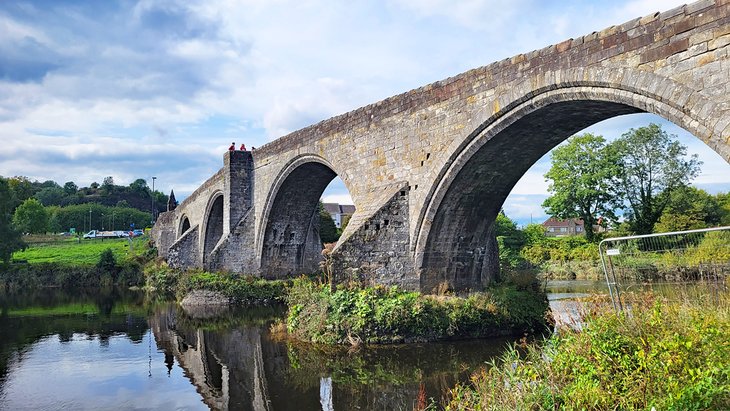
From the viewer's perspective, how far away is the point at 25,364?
9789 mm

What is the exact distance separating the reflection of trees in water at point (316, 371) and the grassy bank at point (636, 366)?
4.92 feet

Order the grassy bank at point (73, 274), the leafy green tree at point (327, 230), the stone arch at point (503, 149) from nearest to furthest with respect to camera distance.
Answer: the stone arch at point (503, 149) < the grassy bank at point (73, 274) < the leafy green tree at point (327, 230)

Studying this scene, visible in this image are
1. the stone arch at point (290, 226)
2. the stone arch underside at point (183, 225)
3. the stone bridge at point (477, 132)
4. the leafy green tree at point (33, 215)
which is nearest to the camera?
the stone bridge at point (477, 132)

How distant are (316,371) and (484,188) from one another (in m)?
5.15

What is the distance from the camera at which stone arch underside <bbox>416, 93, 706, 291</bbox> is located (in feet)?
29.8

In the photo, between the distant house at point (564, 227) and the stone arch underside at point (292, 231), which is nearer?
the stone arch underside at point (292, 231)

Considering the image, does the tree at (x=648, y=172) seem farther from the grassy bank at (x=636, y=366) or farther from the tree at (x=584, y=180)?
the grassy bank at (x=636, y=366)

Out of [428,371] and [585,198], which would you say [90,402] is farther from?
[585,198]

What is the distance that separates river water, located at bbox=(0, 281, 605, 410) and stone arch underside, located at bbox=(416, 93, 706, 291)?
2148 mm

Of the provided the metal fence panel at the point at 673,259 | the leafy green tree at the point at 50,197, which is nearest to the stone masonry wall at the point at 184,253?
the metal fence panel at the point at 673,259

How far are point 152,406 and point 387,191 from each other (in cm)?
634

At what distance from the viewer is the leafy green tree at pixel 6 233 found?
2714 cm

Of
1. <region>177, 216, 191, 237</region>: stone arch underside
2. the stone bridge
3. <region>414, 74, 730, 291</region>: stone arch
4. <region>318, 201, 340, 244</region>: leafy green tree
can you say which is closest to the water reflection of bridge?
the stone bridge

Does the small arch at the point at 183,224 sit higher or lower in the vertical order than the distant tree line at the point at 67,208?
lower
